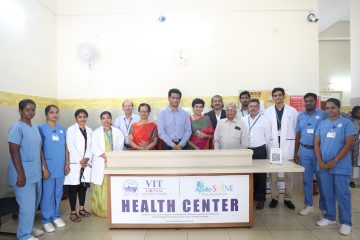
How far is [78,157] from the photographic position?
11.0 ft

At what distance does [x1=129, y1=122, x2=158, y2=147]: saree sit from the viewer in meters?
3.57

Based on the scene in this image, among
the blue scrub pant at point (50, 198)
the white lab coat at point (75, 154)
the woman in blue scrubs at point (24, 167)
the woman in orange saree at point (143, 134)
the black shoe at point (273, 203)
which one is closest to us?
the woman in blue scrubs at point (24, 167)

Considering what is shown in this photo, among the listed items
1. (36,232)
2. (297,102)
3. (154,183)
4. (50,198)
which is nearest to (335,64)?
(297,102)

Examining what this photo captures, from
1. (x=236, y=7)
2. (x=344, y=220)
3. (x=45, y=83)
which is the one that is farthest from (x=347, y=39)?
(x=45, y=83)

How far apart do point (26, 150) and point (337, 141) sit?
3229 millimetres

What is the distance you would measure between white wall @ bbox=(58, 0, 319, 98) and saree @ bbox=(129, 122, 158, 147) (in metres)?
1.39

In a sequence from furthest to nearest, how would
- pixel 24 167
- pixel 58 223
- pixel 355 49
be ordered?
pixel 355 49
pixel 58 223
pixel 24 167

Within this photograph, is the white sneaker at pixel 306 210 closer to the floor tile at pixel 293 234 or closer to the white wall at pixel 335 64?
the floor tile at pixel 293 234

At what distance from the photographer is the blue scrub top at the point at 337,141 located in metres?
2.83

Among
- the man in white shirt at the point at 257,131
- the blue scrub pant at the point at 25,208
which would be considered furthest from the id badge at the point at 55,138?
the man in white shirt at the point at 257,131

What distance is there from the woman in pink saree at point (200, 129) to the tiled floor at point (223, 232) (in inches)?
44.4

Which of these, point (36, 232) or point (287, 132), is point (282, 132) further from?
point (36, 232)

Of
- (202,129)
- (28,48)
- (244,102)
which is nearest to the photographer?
(202,129)

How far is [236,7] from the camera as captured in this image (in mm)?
4801
